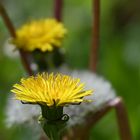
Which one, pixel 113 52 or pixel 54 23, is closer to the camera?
pixel 54 23

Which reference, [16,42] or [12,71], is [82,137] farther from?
[12,71]

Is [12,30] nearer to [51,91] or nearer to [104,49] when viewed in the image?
[51,91]

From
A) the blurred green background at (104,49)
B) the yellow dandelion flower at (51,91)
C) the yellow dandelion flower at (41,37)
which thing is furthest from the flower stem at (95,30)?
the yellow dandelion flower at (51,91)

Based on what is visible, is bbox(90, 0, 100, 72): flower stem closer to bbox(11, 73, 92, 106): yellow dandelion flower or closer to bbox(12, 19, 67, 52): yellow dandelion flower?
bbox(12, 19, 67, 52): yellow dandelion flower

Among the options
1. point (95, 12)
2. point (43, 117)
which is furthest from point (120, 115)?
point (43, 117)

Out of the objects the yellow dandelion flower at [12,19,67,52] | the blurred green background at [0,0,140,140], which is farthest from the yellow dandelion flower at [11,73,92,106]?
the blurred green background at [0,0,140,140]

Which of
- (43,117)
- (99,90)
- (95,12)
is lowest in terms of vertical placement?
(43,117)
